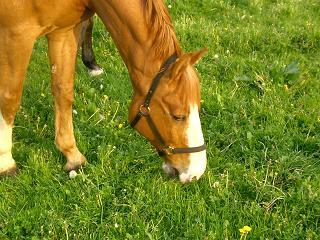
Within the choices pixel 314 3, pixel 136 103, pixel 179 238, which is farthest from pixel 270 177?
pixel 314 3

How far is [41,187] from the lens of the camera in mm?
3887

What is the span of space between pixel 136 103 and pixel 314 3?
5.90 metres

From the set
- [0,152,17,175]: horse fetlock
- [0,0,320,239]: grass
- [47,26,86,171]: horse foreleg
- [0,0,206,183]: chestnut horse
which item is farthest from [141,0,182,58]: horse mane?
[0,152,17,175]: horse fetlock

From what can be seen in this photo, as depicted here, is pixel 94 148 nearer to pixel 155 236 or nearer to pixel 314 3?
pixel 155 236

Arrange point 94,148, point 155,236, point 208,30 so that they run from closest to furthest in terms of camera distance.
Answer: point 155,236 < point 94,148 < point 208,30

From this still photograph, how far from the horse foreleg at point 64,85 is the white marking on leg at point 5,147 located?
421mm

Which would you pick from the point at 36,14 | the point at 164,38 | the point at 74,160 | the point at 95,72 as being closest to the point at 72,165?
the point at 74,160

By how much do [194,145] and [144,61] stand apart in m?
0.69

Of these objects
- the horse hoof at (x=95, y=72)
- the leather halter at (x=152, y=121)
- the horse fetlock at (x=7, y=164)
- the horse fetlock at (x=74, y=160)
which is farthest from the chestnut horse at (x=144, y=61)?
the horse hoof at (x=95, y=72)

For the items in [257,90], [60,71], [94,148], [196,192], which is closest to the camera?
[196,192]

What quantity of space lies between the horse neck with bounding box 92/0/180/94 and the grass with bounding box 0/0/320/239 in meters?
0.93

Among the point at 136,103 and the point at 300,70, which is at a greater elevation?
the point at 136,103

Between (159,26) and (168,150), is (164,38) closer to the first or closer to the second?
(159,26)

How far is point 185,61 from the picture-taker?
3.16 metres
